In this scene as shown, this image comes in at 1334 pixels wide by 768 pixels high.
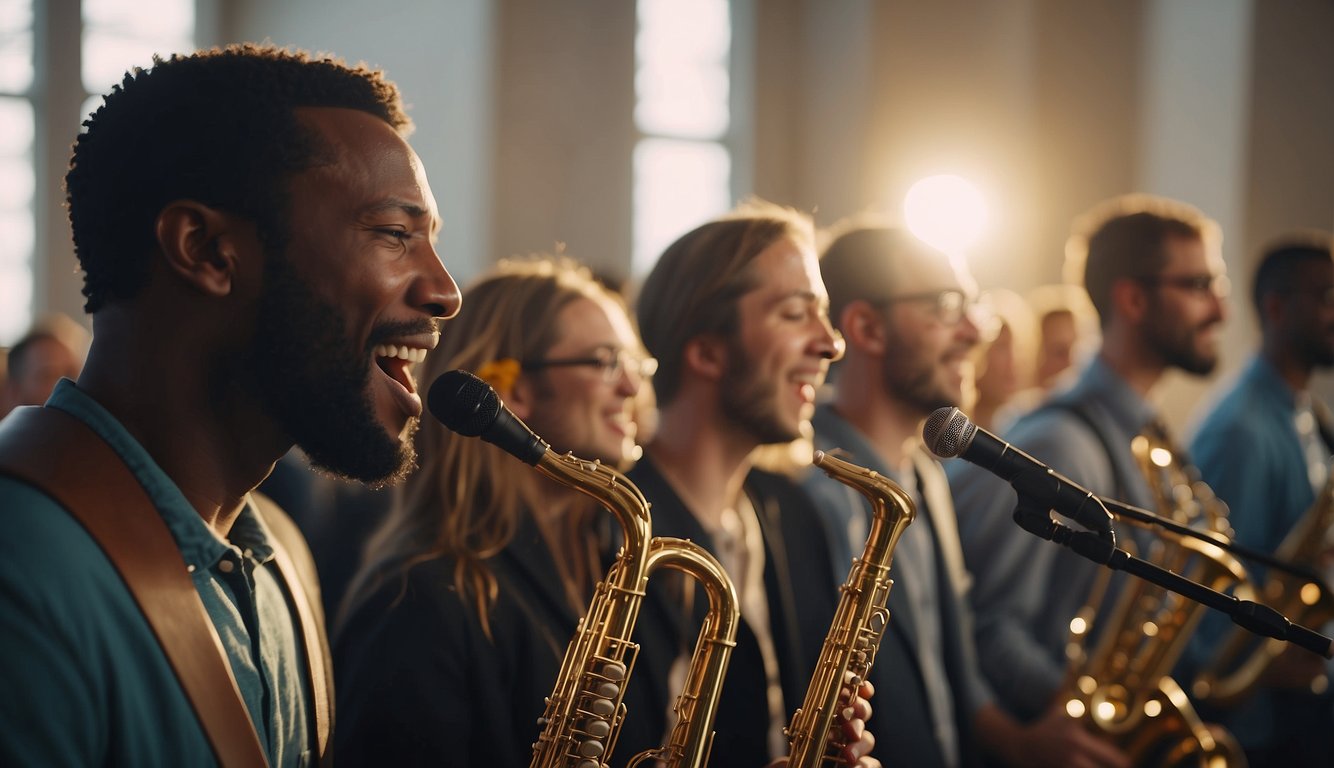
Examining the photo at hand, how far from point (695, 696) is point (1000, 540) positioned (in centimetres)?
214

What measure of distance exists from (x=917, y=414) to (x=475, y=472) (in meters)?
1.31

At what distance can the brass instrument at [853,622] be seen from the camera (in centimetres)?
226

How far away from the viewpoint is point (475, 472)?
285 cm

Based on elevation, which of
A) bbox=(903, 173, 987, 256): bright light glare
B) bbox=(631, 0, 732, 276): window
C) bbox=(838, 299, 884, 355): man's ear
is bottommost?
bbox=(838, 299, 884, 355): man's ear

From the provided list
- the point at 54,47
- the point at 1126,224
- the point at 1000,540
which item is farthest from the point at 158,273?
the point at 54,47

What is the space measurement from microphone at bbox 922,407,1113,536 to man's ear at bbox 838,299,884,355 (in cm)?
172

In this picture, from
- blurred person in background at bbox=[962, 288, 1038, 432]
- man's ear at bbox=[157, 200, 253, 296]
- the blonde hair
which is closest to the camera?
man's ear at bbox=[157, 200, 253, 296]

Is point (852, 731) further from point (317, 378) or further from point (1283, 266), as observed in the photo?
point (1283, 266)

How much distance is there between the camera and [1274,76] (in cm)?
988

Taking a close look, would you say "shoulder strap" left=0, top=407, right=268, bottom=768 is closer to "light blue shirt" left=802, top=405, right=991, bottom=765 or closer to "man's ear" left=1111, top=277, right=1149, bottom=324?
"light blue shirt" left=802, top=405, right=991, bottom=765

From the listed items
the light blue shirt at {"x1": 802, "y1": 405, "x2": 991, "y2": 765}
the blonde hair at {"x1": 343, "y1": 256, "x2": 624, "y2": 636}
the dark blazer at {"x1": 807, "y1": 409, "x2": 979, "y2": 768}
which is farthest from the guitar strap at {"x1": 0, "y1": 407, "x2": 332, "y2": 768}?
the light blue shirt at {"x1": 802, "y1": 405, "x2": 991, "y2": 765}

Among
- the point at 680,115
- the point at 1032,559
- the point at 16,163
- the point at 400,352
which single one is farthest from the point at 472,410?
the point at 680,115

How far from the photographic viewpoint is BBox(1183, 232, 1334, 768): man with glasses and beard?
477cm

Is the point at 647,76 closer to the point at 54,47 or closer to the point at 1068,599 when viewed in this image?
the point at 54,47
